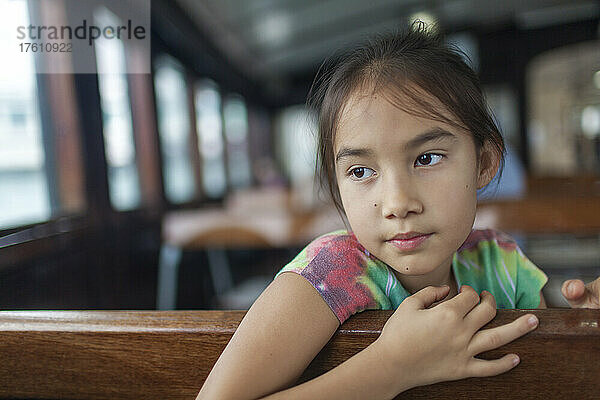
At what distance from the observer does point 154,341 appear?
0.41 m

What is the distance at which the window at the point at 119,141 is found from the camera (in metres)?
1.89

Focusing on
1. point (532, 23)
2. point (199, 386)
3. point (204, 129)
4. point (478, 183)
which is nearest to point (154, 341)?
point (199, 386)

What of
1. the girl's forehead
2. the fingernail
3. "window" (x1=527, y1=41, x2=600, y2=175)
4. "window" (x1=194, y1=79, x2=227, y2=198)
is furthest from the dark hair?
"window" (x1=527, y1=41, x2=600, y2=175)

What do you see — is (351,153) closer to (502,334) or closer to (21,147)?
(502,334)

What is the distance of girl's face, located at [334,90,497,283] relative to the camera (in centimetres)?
46

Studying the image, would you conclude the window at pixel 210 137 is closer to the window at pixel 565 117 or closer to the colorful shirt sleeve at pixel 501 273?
the colorful shirt sleeve at pixel 501 273

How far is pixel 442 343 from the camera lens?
37 cm

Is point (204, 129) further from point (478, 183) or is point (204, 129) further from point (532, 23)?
point (532, 23)

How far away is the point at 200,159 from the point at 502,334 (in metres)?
3.26

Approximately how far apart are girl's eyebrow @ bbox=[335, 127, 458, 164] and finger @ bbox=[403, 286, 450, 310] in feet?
Answer: 0.44

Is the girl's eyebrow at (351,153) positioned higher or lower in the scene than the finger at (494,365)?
higher

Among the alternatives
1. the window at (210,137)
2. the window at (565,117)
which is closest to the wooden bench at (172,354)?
the window at (210,137)

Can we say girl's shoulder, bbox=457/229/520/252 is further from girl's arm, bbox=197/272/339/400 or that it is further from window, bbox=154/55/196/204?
window, bbox=154/55/196/204

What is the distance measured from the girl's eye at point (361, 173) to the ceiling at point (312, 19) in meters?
2.46
